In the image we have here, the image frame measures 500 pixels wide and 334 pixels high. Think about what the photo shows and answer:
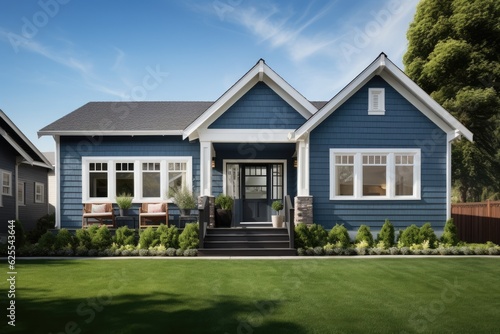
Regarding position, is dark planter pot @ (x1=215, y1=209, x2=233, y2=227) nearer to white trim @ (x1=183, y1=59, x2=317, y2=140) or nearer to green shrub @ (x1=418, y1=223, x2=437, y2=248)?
white trim @ (x1=183, y1=59, x2=317, y2=140)

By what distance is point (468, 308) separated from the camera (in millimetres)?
6461

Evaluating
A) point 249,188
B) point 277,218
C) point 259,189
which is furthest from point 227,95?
point 277,218

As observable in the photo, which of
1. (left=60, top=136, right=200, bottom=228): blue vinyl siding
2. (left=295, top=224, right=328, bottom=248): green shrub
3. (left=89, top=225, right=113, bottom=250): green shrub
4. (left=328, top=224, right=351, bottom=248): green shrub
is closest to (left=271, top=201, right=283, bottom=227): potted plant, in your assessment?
(left=295, top=224, right=328, bottom=248): green shrub

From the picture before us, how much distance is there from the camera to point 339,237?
13.2 meters

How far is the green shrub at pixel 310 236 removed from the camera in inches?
512

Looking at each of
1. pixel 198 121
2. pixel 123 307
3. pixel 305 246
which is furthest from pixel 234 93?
pixel 123 307

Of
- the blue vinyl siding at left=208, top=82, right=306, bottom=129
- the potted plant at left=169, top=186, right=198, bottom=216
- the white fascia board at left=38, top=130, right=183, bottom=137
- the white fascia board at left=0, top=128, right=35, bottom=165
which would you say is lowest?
the potted plant at left=169, top=186, right=198, bottom=216

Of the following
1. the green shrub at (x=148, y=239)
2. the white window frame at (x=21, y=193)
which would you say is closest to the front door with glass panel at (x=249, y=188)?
the green shrub at (x=148, y=239)

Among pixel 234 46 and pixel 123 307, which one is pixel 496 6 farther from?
pixel 123 307

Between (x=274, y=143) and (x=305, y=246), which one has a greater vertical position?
(x=274, y=143)

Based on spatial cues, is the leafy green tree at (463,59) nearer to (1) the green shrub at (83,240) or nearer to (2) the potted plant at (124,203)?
(2) the potted plant at (124,203)

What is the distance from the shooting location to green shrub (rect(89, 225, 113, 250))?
13.1 metres

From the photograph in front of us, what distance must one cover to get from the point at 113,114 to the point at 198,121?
4.85m

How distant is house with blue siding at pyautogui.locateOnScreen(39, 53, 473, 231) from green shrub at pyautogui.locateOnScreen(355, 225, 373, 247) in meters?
0.86
